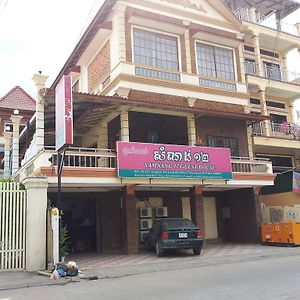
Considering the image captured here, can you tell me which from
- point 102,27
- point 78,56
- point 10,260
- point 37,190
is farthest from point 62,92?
point 78,56

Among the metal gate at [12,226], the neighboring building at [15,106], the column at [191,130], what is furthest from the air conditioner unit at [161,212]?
the neighboring building at [15,106]

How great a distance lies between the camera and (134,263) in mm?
13742

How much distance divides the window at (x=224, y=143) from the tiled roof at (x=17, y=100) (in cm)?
1739

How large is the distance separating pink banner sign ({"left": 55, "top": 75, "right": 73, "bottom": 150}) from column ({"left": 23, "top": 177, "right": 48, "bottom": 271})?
1.48 m

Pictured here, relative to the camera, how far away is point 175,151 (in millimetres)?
16594

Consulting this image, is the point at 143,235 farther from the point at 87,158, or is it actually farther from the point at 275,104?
the point at 275,104

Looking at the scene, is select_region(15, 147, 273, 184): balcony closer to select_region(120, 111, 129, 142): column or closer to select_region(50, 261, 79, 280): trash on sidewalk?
select_region(120, 111, 129, 142): column

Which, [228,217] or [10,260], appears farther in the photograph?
[228,217]

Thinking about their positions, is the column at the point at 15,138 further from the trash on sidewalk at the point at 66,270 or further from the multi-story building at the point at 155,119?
the trash on sidewalk at the point at 66,270

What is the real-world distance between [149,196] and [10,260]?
865 cm

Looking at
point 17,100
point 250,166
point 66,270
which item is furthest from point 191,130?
point 17,100

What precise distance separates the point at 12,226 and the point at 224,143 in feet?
38.7

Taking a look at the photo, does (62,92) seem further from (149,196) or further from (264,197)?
(264,197)

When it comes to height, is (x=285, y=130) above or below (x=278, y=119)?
below
